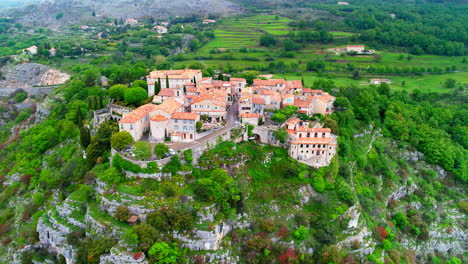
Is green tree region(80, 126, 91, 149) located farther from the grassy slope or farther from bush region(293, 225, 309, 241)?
the grassy slope

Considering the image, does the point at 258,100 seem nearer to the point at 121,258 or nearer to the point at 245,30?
the point at 121,258

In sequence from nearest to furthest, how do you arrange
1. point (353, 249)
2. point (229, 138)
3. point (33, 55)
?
point (353, 249) → point (229, 138) → point (33, 55)

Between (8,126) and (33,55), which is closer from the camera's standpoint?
(8,126)

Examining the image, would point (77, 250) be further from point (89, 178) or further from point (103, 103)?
point (103, 103)

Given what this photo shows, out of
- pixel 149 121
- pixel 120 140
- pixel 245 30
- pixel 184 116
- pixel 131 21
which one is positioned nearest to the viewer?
pixel 120 140

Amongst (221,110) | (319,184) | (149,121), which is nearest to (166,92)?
(149,121)

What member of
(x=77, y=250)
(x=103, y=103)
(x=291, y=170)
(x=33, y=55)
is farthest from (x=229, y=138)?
(x=33, y=55)
